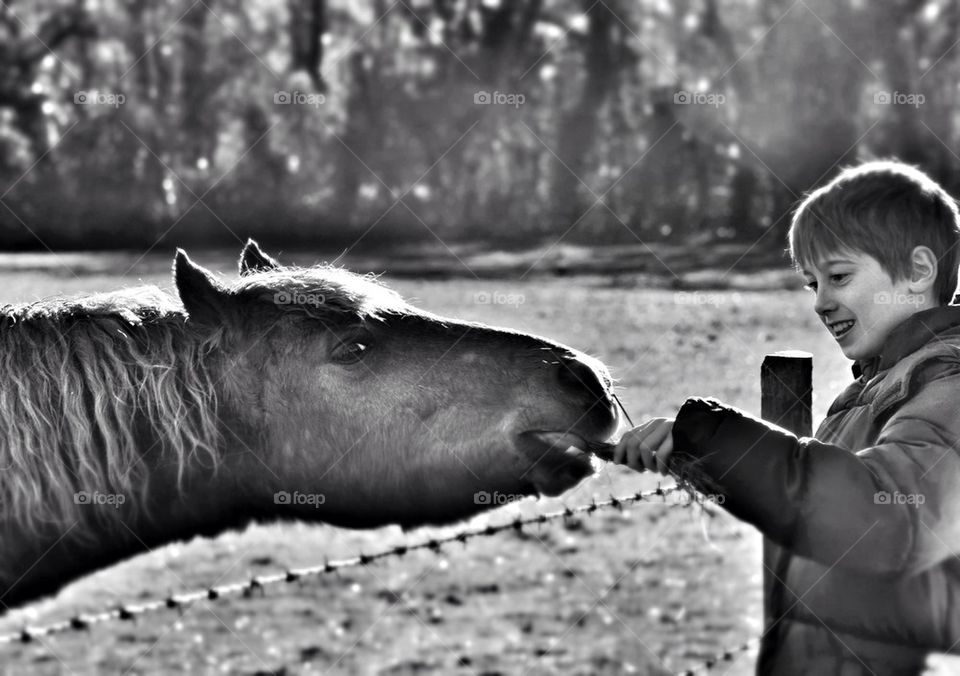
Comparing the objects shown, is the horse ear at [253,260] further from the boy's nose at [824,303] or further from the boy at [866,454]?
the boy's nose at [824,303]

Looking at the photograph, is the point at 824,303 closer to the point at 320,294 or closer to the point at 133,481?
the point at 320,294

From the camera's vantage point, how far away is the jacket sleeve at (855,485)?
168 centimetres

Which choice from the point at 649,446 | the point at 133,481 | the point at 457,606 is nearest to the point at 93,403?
the point at 133,481

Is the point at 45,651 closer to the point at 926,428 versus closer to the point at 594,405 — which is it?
the point at 594,405

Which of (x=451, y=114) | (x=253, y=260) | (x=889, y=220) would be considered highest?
(x=451, y=114)

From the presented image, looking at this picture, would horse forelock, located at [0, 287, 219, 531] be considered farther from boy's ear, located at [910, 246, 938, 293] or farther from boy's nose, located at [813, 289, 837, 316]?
boy's ear, located at [910, 246, 938, 293]

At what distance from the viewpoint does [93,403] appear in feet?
8.71

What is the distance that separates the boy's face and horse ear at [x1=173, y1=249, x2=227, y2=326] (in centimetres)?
170

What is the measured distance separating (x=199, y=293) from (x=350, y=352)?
484 millimetres

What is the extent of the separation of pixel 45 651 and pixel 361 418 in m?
3.85

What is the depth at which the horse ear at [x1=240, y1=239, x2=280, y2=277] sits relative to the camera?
3.14 meters

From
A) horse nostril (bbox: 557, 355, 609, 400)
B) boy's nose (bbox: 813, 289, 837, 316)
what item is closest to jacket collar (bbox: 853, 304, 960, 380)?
boy's nose (bbox: 813, 289, 837, 316)

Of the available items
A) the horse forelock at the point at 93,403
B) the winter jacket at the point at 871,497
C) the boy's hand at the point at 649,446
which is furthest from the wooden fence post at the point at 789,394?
the horse forelock at the point at 93,403

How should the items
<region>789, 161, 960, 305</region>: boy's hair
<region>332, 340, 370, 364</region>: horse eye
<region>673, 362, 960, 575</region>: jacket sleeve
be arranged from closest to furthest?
<region>673, 362, 960, 575</region>: jacket sleeve, <region>789, 161, 960, 305</region>: boy's hair, <region>332, 340, 370, 364</region>: horse eye
